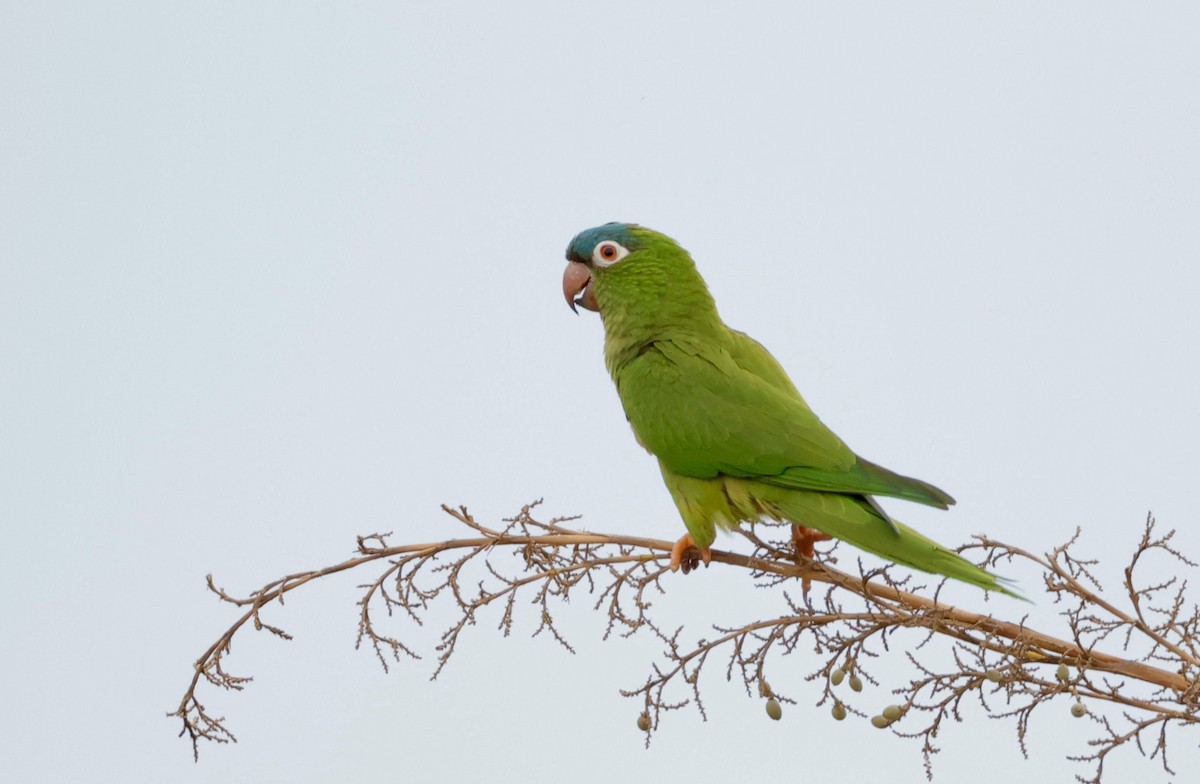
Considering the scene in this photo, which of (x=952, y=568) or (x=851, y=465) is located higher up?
(x=851, y=465)

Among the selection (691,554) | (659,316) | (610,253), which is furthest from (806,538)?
(610,253)

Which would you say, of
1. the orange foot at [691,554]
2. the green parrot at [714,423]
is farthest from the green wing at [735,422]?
the orange foot at [691,554]

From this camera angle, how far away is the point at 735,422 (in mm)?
1806

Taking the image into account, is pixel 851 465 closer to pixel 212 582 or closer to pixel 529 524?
pixel 529 524

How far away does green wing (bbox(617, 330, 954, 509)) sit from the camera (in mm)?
1678

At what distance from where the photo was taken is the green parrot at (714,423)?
1.62 metres

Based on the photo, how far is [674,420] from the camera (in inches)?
72.6

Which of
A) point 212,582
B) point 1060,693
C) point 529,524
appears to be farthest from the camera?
point 529,524

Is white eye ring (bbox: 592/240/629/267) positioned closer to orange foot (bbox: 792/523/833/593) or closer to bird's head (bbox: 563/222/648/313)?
bird's head (bbox: 563/222/648/313)

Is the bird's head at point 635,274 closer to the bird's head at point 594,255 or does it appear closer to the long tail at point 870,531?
the bird's head at point 594,255

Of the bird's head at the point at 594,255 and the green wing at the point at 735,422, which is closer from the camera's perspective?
the green wing at the point at 735,422

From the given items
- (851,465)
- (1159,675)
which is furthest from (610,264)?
(1159,675)

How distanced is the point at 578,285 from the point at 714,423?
1.55 feet

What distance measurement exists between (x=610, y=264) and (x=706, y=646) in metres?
0.86
